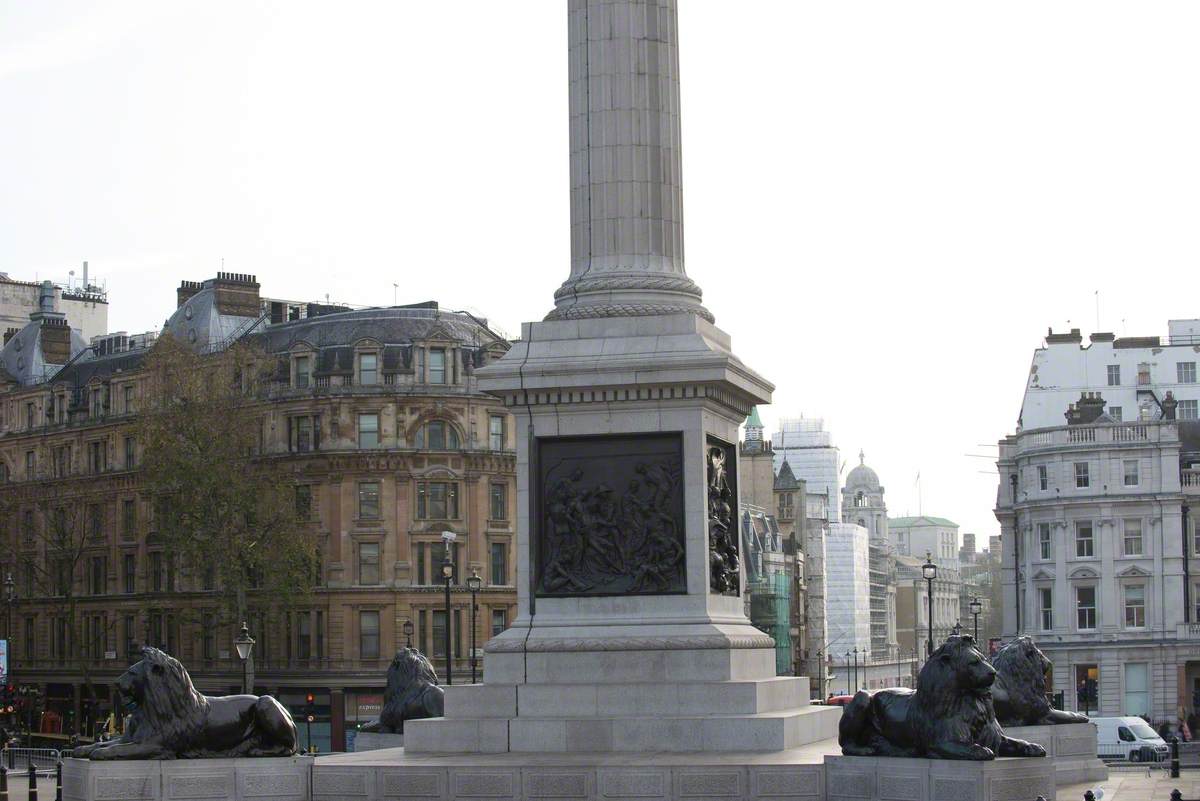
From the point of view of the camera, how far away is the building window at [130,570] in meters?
92.1

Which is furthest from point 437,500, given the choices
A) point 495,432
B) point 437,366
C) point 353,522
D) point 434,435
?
point 437,366

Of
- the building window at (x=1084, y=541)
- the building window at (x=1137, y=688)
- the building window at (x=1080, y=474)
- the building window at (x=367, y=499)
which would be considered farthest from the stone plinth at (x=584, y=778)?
the building window at (x=1080, y=474)

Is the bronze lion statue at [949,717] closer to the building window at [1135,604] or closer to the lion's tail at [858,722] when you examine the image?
the lion's tail at [858,722]

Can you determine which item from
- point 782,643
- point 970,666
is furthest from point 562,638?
point 782,643

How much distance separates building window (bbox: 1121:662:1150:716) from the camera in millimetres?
88625

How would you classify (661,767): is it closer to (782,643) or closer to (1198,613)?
(1198,613)

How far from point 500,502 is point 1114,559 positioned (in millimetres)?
24948

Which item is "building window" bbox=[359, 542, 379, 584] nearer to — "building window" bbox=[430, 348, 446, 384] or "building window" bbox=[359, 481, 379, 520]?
"building window" bbox=[359, 481, 379, 520]

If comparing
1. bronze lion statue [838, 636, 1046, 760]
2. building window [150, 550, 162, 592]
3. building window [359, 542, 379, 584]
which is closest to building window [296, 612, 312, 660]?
building window [359, 542, 379, 584]

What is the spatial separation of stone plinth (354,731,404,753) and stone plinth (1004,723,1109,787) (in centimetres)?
984

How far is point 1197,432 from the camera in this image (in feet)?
310

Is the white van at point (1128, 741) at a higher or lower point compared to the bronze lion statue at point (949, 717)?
lower

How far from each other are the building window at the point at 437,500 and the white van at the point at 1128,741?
105 ft

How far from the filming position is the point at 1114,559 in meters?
89.8
